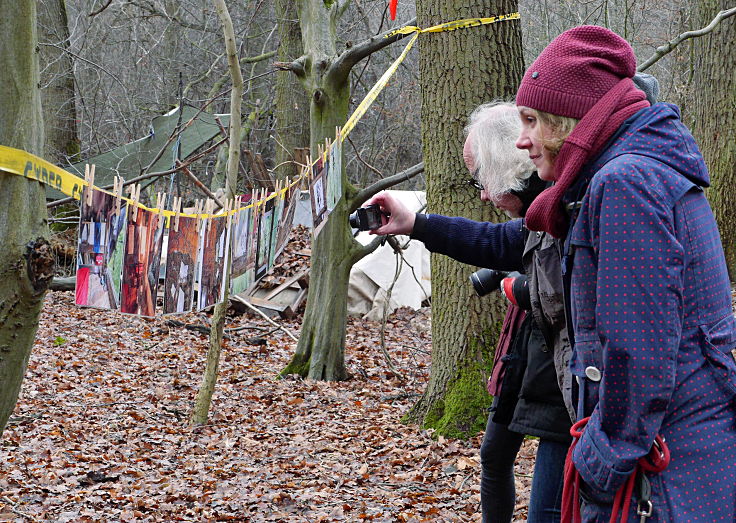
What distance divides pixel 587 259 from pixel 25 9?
197cm

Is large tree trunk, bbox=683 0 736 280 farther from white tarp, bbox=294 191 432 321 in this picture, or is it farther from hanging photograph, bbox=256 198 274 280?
hanging photograph, bbox=256 198 274 280

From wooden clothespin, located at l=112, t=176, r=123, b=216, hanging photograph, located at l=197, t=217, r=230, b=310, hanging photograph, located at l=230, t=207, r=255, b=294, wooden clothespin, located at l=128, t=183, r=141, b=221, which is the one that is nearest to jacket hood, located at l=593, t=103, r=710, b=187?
wooden clothespin, located at l=112, t=176, r=123, b=216

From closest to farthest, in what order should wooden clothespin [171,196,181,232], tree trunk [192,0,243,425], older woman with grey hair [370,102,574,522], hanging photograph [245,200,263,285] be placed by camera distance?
older woman with grey hair [370,102,574,522]
wooden clothespin [171,196,181,232]
hanging photograph [245,200,263,285]
tree trunk [192,0,243,425]

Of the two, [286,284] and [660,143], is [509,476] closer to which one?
[660,143]

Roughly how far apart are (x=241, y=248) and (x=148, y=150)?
25.6 feet

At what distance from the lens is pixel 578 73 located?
1.93 meters

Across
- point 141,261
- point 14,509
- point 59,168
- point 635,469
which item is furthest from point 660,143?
point 14,509

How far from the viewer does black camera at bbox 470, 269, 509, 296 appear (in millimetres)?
3436

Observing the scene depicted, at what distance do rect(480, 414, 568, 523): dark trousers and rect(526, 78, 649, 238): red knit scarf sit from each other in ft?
3.40

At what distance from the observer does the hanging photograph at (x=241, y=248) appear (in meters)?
5.11

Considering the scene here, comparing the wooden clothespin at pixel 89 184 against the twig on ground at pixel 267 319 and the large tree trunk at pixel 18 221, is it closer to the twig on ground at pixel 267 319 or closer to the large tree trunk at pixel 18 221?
the large tree trunk at pixel 18 221

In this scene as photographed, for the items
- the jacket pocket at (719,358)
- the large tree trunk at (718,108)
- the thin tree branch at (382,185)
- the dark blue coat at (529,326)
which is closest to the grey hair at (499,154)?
the dark blue coat at (529,326)

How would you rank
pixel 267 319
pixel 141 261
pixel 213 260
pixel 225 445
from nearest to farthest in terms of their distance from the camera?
pixel 141 261 → pixel 213 260 → pixel 225 445 → pixel 267 319

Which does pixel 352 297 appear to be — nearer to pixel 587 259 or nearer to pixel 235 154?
pixel 235 154
